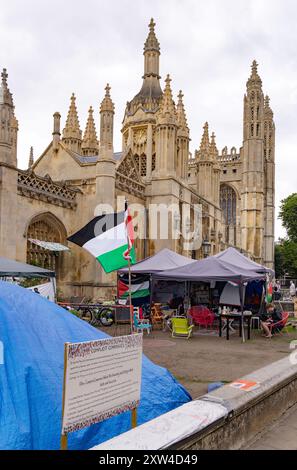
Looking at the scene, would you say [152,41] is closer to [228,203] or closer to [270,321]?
[270,321]

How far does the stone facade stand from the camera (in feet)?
52.7

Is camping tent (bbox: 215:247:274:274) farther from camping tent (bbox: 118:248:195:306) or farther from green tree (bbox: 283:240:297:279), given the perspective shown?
green tree (bbox: 283:240:297:279)

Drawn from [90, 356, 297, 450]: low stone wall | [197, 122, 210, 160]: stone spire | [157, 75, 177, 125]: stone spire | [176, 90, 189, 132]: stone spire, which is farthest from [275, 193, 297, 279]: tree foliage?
[90, 356, 297, 450]: low stone wall

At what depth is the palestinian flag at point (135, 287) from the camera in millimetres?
16822

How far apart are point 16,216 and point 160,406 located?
12.2 meters

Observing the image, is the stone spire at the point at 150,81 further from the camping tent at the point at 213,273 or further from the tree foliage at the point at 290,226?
the tree foliage at the point at 290,226

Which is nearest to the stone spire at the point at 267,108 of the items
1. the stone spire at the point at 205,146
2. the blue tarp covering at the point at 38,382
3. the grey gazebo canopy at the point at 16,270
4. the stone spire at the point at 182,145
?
the stone spire at the point at 205,146

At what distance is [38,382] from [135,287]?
13668 mm

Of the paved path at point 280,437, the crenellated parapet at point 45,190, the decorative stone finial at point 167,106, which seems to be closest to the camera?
the paved path at point 280,437

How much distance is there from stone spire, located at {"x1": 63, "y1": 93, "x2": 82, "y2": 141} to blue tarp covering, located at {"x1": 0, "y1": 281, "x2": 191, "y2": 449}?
71.6ft

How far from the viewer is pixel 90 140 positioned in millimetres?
27797

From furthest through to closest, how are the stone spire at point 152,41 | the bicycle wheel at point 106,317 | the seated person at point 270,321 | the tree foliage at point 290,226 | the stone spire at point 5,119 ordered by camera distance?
1. the tree foliage at point 290,226
2. the stone spire at point 152,41
3. the stone spire at point 5,119
4. the bicycle wheel at point 106,317
5. the seated person at point 270,321

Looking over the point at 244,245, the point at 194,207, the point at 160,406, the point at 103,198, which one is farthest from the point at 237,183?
the point at 160,406

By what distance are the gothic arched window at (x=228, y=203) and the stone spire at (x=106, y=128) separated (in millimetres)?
55561
